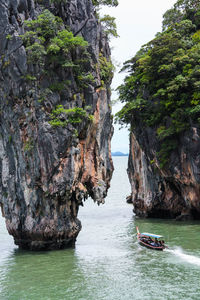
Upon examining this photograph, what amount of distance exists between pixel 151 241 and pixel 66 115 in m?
9.79

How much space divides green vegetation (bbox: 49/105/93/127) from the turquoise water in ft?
26.2

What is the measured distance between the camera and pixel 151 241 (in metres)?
22.4

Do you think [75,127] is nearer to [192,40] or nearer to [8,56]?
[8,56]

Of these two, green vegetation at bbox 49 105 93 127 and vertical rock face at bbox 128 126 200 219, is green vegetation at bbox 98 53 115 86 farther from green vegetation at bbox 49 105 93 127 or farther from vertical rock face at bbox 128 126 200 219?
vertical rock face at bbox 128 126 200 219

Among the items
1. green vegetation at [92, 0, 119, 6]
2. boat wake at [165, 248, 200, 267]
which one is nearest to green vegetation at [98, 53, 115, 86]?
green vegetation at [92, 0, 119, 6]

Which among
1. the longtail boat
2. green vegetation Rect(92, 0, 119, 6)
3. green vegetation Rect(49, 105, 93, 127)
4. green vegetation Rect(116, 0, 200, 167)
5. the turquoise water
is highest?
green vegetation Rect(92, 0, 119, 6)

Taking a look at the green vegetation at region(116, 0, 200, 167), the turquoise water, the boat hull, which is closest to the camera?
the turquoise water

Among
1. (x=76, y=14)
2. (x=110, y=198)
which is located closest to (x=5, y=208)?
(x=76, y=14)

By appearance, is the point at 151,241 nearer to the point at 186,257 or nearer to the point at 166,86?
the point at 186,257

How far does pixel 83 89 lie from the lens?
23312mm

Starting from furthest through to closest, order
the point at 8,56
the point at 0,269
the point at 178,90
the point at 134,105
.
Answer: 1. the point at 134,105
2. the point at 178,90
3. the point at 8,56
4. the point at 0,269

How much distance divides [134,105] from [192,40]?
7883mm

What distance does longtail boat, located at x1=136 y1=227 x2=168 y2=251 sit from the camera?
2139 centimetres

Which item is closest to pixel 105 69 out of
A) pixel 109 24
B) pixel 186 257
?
pixel 109 24
